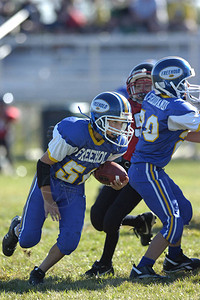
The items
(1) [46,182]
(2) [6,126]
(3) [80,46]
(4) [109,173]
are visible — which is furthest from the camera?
(3) [80,46]

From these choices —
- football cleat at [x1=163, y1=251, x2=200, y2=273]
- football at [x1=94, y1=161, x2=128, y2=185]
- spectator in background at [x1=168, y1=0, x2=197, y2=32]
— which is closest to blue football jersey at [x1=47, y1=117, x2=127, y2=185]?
football at [x1=94, y1=161, x2=128, y2=185]

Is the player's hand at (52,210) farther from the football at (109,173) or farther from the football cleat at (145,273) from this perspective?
the football cleat at (145,273)

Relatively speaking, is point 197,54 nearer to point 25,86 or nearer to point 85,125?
point 25,86

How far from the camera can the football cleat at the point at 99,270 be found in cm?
434

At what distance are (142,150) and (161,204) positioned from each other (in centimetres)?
44

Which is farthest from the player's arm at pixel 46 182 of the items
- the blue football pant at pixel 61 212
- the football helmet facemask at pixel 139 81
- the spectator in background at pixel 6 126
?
the spectator in background at pixel 6 126

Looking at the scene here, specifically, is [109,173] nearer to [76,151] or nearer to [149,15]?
[76,151]

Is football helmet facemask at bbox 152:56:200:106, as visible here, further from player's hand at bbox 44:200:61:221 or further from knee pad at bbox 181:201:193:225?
Result: player's hand at bbox 44:200:61:221

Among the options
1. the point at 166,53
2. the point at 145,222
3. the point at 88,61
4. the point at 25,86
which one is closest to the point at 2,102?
the point at 25,86

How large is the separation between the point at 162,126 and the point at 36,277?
1463mm

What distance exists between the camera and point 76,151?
417 centimetres

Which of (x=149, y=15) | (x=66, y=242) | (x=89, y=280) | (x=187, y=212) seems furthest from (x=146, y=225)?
(x=149, y=15)

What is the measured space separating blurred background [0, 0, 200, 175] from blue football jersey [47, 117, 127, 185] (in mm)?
10208

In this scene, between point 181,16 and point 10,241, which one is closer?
point 10,241
